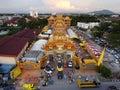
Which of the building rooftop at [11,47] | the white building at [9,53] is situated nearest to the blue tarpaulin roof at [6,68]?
the white building at [9,53]

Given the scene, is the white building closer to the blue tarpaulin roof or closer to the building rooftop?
the building rooftop

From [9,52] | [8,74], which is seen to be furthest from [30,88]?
[9,52]

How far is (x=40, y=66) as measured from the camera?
94.4 feet

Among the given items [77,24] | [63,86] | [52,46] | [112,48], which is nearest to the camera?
[63,86]

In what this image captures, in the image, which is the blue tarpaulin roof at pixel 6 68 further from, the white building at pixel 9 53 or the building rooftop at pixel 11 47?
the building rooftop at pixel 11 47

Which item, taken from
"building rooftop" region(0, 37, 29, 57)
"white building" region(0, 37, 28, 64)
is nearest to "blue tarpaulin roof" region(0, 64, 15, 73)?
"white building" region(0, 37, 28, 64)

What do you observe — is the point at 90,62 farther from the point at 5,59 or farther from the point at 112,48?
the point at 112,48

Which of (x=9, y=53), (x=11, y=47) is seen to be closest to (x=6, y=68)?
(x=9, y=53)

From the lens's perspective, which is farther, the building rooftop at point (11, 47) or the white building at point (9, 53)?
the building rooftop at point (11, 47)

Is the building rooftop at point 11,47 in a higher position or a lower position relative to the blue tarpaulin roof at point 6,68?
higher

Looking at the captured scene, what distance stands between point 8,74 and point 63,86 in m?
6.76

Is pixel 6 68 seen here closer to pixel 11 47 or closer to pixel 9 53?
pixel 9 53

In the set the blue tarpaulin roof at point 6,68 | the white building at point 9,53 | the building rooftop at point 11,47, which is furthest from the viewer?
the building rooftop at point 11,47

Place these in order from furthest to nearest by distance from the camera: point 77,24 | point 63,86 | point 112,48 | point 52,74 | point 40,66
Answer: point 77,24 → point 112,48 → point 40,66 → point 52,74 → point 63,86
